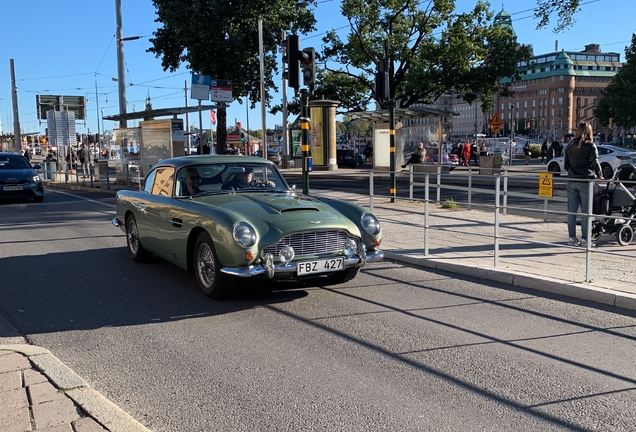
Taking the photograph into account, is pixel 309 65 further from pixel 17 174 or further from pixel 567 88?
pixel 567 88

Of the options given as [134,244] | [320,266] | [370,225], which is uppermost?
[370,225]

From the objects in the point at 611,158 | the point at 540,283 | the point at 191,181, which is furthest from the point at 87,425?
the point at 611,158

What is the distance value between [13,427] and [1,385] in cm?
72

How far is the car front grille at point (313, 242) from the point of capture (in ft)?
20.1

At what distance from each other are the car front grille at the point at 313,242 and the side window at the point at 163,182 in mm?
2196

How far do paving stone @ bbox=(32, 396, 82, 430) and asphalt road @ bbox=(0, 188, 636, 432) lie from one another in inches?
13.1

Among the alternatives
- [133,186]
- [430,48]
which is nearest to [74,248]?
[133,186]

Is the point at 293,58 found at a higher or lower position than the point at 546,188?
higher

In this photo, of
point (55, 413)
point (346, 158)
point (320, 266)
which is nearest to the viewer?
point (55, 413)

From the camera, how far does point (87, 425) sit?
3453 millimetres

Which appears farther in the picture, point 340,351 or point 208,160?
point 208,160

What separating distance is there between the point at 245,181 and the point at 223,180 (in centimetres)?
27

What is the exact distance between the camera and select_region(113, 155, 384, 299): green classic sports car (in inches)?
239

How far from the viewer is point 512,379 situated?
168 inches
